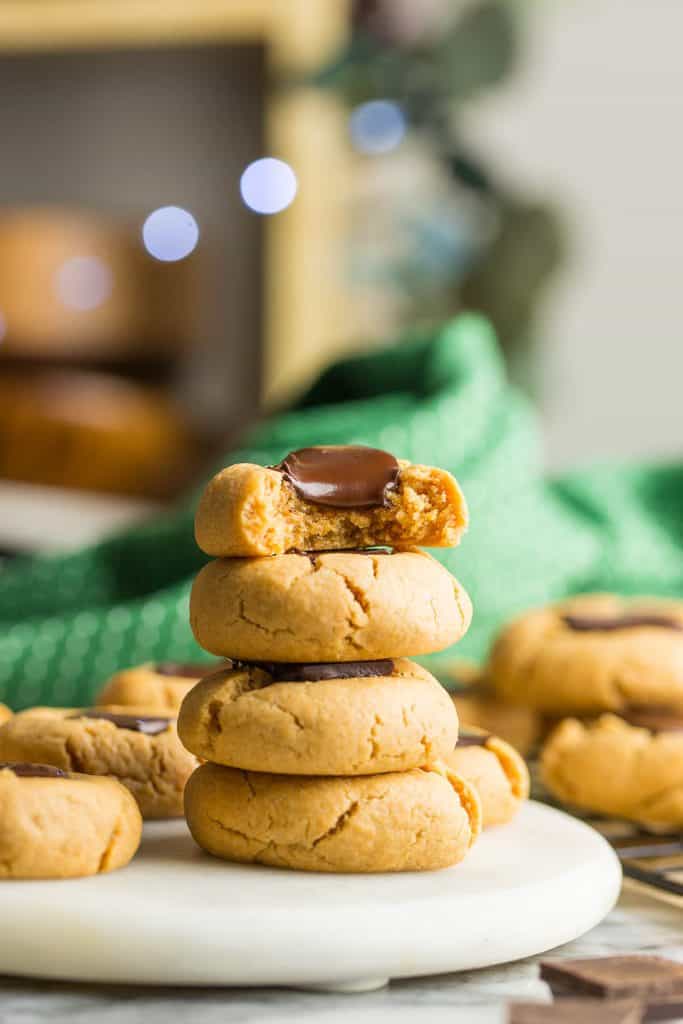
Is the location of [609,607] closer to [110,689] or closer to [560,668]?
[560,668]

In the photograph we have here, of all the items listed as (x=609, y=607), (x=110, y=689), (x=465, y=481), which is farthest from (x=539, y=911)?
(x=465, y=481)

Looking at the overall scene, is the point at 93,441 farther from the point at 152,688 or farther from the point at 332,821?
the point at 332,821

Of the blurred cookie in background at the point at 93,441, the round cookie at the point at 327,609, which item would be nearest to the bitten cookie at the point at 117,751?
the round cookie at the point at 327,609

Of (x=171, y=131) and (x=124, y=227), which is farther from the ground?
(x=171, y=131)

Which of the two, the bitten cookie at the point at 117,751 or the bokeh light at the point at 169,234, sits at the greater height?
the bokeh light at the point at 169,234

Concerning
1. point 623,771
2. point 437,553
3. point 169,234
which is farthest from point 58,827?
point 169,234

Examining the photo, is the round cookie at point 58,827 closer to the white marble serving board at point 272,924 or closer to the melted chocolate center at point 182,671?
the white marble serving board at point 272,924
